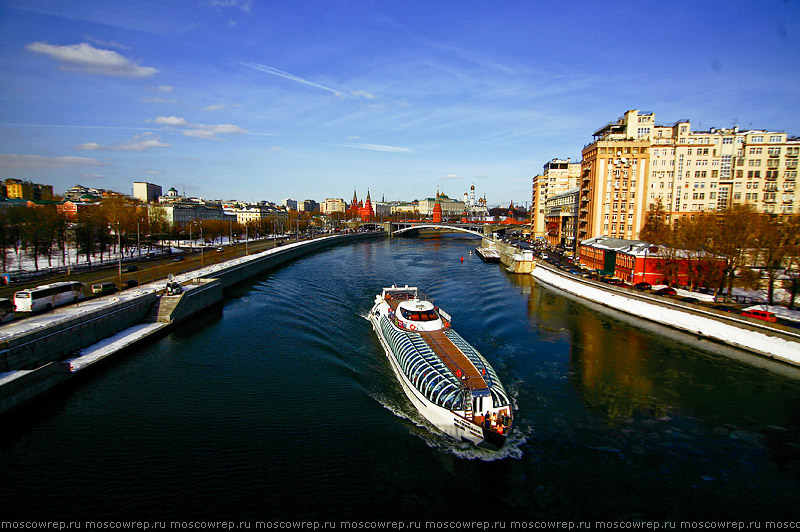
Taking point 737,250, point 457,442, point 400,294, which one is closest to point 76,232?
point 400,294

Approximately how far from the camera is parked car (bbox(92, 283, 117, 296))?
101ft

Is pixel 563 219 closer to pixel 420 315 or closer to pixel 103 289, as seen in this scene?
pixel 420 315

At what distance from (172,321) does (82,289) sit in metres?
7.68

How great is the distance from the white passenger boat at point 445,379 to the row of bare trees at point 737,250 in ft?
94.9

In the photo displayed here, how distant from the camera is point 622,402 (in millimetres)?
20219

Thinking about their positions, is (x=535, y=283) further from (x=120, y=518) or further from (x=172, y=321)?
(x=120, y=518)

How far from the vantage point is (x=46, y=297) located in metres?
26.1

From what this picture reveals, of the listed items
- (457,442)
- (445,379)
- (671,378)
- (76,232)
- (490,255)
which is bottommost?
(671,378)

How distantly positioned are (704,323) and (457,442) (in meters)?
25.6

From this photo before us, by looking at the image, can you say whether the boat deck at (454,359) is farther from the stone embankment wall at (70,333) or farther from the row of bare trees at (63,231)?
the row of bare trees at (63,231)

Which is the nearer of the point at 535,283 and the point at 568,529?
the point at 568,529

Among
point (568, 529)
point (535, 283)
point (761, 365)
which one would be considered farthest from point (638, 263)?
point (568, 529)

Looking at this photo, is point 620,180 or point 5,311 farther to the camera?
point 620,180

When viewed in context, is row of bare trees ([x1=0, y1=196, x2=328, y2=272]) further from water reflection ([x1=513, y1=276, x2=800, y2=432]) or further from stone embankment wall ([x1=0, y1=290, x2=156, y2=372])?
water reflection ([x1=513, y1=276, x2=800, y2=432])
